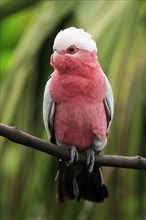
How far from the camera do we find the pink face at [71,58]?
68.4 inches

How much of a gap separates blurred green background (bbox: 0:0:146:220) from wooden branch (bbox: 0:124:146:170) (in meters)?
0.40

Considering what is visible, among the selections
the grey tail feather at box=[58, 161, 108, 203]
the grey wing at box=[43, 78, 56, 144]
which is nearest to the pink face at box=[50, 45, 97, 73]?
the grey wing at box=[43, 78, 56, 144]

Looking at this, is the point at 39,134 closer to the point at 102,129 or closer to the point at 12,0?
the point at 102,129

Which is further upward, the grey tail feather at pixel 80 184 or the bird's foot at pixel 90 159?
the bird's foot at pixel 90 159

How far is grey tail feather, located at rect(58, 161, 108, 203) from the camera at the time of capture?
1987mm

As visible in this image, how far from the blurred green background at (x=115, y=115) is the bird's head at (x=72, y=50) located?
0.29 meters

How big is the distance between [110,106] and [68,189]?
28 cm

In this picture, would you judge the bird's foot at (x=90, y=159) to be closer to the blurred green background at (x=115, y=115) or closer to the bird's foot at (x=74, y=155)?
the bird's foot at (x=74, y=155)

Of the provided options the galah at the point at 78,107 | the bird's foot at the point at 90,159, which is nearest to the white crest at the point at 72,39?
the galah at the point at 78,107

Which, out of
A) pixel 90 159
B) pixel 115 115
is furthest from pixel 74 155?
pixel 115 115

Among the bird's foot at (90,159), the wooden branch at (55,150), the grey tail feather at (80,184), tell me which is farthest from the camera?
the grey tail feather at (80,184)

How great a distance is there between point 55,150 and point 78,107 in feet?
1.01

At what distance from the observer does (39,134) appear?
7.06 feet

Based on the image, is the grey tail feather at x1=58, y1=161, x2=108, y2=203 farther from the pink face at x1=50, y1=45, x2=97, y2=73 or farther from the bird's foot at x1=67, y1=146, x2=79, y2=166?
the pink face at x1=50, y1=45, x2=97, y2=73
